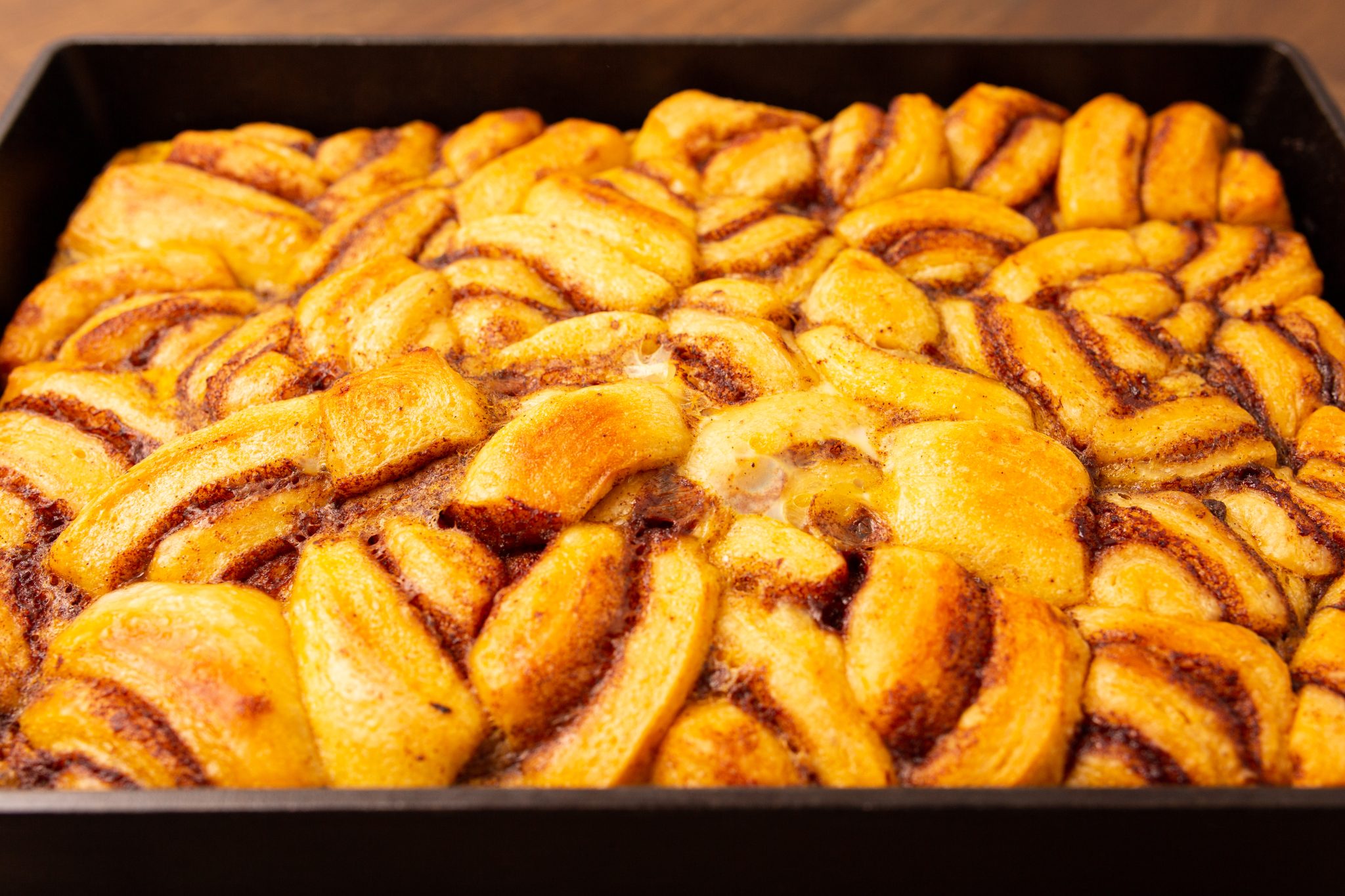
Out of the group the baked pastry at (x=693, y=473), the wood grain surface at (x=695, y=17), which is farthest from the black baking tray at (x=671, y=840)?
the wood grain surface at (x=695, y=17)

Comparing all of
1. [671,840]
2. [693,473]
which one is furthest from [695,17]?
[671,840]

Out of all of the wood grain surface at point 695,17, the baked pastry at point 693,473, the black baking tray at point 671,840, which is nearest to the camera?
the black baking tray at point 671,840

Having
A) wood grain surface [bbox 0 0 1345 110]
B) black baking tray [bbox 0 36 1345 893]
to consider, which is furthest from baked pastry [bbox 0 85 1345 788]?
wood grain surface [bbox 0 0 1345 110]

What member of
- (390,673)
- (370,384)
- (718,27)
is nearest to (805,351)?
(370,384)

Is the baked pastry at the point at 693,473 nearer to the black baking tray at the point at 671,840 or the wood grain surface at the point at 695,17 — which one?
the black baking tray at the point at 671,840

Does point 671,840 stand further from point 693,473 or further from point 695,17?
point 695,17
